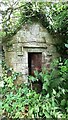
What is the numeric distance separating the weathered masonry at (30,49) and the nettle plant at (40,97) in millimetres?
247

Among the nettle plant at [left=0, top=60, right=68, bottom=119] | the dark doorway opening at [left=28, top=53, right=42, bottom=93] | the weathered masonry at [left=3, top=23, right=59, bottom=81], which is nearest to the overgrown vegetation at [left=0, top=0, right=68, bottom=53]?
the weathered masonry at [left=3, top=23, right=59, bottom=81]

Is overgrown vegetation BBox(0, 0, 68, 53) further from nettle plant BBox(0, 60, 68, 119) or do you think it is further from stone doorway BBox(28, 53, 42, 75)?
nettle plant BBox(0, 60, 68, 119)

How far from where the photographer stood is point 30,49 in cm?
448

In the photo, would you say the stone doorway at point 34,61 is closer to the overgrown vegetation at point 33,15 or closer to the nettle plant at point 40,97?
the nettle plant at point 40,97

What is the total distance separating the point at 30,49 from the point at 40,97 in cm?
93

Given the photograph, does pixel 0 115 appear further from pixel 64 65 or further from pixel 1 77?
pixel 64 65

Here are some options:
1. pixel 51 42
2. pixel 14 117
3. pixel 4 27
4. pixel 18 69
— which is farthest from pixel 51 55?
pixel 14 117

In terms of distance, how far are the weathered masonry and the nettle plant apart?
247 millimetres

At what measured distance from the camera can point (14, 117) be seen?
3.96 meters

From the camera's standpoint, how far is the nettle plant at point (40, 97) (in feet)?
12.6

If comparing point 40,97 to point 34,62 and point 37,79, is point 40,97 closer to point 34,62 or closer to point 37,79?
point 37,79

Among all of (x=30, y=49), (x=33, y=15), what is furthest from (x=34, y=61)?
(x=33, y=15)

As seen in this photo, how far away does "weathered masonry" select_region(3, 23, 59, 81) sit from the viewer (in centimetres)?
443

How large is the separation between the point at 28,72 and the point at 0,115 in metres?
0.86
